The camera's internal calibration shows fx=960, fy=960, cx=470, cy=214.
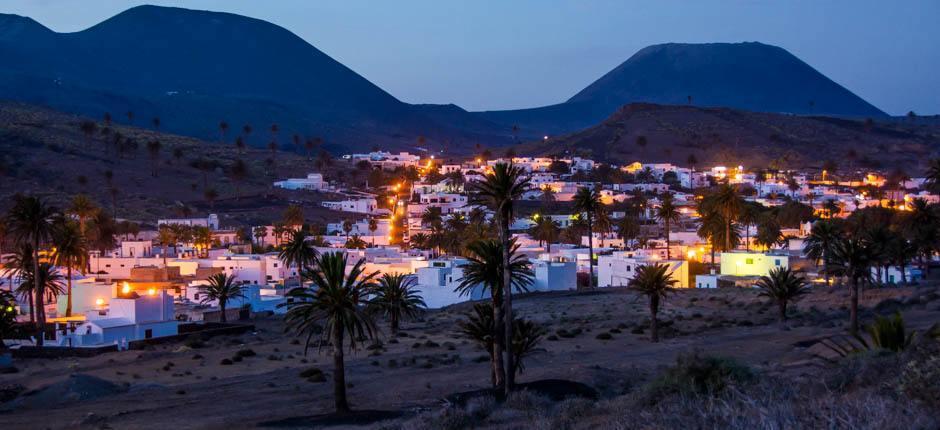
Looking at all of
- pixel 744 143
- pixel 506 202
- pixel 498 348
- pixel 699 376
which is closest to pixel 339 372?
pixel 498 348

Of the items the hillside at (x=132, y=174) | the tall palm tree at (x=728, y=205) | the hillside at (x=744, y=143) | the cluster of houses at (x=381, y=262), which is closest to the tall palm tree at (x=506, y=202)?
the cluster of houses at (x=381, y=262)

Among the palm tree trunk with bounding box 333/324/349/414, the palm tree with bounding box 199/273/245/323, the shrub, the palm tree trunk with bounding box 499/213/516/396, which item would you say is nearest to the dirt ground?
the palm tree trunk with bounding box 333/324/349/414

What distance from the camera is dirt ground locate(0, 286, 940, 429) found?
26156mm

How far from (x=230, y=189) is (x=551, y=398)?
112 metres

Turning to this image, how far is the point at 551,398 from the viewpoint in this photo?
75.6 feet

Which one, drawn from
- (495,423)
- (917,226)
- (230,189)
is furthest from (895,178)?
(495,423)

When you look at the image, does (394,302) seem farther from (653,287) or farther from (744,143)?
(744,143)

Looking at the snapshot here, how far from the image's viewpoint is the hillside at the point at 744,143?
171 metres

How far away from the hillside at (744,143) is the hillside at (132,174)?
2248 inches

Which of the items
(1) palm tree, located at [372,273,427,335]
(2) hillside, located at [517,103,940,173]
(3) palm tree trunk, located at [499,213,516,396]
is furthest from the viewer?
(2) hillside, located at [517,103,940,173]

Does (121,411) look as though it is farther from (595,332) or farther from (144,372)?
(595,332)

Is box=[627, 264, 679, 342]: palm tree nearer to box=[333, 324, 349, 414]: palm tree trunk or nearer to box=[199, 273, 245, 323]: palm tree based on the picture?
box=[333, 324, 349, 414]: palm tree trunk

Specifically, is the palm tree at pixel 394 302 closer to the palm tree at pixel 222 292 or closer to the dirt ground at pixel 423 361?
the dirt ground at pixel 423 361

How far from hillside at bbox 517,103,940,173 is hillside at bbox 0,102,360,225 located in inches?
2248
